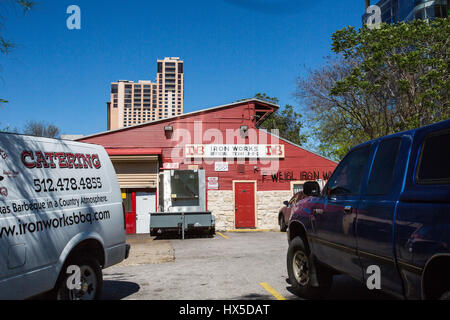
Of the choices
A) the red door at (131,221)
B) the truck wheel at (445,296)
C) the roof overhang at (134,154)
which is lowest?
the red door at (131,221)

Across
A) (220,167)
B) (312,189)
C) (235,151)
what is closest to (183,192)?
(220,167)

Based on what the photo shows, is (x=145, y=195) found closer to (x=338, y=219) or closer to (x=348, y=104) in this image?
(x=348, y=104)

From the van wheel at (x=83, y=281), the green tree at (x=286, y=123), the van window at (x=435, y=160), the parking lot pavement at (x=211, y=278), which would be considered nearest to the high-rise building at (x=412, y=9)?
the green tree at (x=286, y=123)

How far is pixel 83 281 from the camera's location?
496 centimetres

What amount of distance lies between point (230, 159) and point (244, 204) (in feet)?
8.49

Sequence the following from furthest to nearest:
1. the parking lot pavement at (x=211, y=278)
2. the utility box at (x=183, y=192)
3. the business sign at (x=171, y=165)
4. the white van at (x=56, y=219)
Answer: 1. the business sign at (x=171, y=165)
2. the utility box at (x=183, y=192)
3. the parking lot pavement at (x=211, y=278)
4. the white van at (x=56, y=219)

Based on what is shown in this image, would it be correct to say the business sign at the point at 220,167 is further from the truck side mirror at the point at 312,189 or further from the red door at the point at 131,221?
the truck side mirror at the point at 312,189

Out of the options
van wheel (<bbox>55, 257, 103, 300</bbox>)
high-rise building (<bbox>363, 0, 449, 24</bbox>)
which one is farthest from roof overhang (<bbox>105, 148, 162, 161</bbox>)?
high-rise building (<bbox>363, 0, 449, 24</bbox>)

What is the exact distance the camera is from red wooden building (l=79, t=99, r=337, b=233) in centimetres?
2052

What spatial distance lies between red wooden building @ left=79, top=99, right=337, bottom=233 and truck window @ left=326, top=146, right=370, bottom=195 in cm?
1565

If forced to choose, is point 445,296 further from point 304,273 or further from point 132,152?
point 132,152

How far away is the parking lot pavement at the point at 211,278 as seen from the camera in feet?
19.7

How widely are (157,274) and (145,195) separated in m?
12.2

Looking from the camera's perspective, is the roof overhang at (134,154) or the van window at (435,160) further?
the roof overhang at (134,154)
